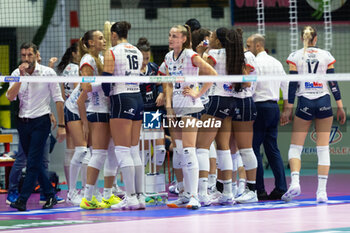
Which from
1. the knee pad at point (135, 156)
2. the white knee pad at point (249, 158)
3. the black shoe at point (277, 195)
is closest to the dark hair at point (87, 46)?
the knee pad at point (135, 156)

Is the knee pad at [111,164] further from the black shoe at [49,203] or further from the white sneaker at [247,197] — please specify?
the white sneaker at [247,197]

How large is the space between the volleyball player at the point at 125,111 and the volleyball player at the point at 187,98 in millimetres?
452

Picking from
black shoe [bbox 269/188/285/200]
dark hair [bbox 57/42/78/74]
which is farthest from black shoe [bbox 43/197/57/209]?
black shoe [bbox 269/188/285/200]

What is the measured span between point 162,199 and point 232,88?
1720 mm

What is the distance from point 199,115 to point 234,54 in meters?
0.93

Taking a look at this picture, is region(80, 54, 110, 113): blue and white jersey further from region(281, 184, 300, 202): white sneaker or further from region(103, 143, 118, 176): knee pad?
region(281, 184, 300, 202): white sneaker

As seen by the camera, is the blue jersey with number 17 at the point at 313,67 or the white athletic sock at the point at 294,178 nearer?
the white athletic sock at the point at 294,178

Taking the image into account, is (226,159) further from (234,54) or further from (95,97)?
(95,97)

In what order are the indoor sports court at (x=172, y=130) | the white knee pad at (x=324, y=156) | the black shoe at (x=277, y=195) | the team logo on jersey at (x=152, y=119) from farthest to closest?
the black shoe at (x=277, y=195) → the team logo on jersey at (x=152, y=119) → the white knee pad at (x=324, y=156) → the indoor sports court at (x=172, y=130)

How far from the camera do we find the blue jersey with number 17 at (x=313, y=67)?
9570 millimetres

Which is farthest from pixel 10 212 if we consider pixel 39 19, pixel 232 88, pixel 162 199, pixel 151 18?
pixel 151 18

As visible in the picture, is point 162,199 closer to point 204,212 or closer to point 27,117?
point 204,212

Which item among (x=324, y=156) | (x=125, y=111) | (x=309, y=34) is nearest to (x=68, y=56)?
(x=125, y=111)

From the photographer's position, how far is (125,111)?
29.2ft
